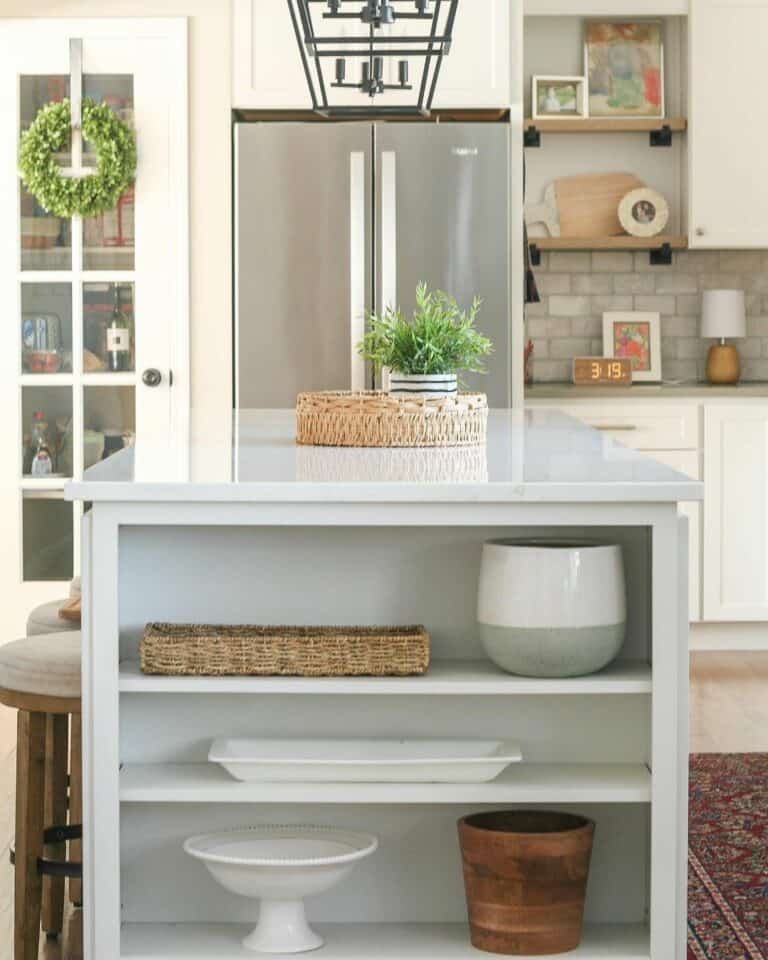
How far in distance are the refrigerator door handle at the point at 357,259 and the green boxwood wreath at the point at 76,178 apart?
72cm

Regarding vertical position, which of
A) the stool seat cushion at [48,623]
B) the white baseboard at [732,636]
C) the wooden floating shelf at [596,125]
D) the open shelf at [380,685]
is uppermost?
the wooden floating shelf at [596,125]

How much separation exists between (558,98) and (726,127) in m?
0.72

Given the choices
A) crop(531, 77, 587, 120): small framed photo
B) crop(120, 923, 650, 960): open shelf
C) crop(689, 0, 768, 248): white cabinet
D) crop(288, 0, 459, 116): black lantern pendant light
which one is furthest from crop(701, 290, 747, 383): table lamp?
Answer: crop(120, 923, 650, 960): open shelf

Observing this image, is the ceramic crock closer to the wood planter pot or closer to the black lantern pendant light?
the wood planter pot

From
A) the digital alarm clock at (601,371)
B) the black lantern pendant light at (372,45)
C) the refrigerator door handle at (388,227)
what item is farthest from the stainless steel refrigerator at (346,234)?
the digital alarm clock at (601,371)

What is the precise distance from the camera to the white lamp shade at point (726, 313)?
20.8 ft

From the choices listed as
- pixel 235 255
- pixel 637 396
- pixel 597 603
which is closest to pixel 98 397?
pixel 235 255

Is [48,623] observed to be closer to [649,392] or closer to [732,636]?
[649,392]

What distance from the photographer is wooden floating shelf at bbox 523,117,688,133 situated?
6.30 metres

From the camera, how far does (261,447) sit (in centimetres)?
288

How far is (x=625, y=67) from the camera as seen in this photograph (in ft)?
20.9

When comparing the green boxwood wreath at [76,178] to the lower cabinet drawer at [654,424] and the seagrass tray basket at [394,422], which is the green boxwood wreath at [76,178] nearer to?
the lower cabinet drawer at [654,424]

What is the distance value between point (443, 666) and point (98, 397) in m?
2.97

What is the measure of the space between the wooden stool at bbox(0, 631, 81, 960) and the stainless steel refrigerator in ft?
7.28
